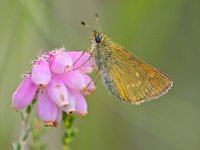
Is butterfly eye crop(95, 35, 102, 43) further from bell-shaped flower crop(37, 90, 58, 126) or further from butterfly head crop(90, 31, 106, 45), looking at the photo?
bell-shaped flower crop(37, 90, 58, 126)

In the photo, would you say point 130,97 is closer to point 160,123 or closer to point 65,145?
point 65,145

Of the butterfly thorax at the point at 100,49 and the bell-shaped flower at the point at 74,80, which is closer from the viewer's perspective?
the bell-shaped flower at the point at 74,80

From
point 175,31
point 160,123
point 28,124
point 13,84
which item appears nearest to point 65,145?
point 28,124

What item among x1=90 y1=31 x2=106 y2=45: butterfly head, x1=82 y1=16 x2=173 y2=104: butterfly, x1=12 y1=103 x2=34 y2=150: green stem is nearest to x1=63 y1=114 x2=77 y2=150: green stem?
x1=12 y1=103 x2=34 y2=150: green stem

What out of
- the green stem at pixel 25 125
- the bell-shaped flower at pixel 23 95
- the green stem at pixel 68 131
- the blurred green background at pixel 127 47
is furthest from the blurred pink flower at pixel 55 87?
the blurred green background at pixel 127 47

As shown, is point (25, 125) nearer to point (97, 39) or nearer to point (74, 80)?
point (74, 80)

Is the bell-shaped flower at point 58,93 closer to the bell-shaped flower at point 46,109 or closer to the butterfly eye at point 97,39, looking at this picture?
the bell-shaped flower at point 46,109
